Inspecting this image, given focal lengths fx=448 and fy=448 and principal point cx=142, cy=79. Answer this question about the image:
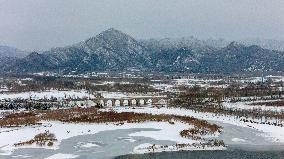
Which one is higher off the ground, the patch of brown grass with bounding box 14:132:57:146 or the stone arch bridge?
the stone arch bridge

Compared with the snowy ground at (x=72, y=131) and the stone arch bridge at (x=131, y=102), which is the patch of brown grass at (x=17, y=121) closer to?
the snowy ground at (x=72, y=131)

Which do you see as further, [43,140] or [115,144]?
[43,140]

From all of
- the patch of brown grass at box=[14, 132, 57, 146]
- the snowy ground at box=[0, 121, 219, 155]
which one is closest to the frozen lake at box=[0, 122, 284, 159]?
the patch of brown grass at box=[14, 132, 57, 146]

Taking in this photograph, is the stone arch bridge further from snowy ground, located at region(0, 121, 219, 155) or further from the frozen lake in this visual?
the frozen lake

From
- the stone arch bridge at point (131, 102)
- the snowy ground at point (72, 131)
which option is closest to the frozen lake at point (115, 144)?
the snowy ground at point (72, 131)

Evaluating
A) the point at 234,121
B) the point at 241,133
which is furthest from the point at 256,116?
the point at 241,133

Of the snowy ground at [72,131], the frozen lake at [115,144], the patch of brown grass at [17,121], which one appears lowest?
the frozen lake at [115,144]

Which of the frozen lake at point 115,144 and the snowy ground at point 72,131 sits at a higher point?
the snowy ground at point 72,131

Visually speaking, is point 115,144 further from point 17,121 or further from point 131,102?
point 131,102

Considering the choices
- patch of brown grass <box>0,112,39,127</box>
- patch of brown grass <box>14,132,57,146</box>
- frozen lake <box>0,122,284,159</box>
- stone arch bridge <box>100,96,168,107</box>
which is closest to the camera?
frozen lake <box>0,122,284,159</box>

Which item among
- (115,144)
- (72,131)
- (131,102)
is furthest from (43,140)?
(131,102)

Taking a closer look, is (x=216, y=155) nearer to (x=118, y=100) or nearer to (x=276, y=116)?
(x=276, y=116)
